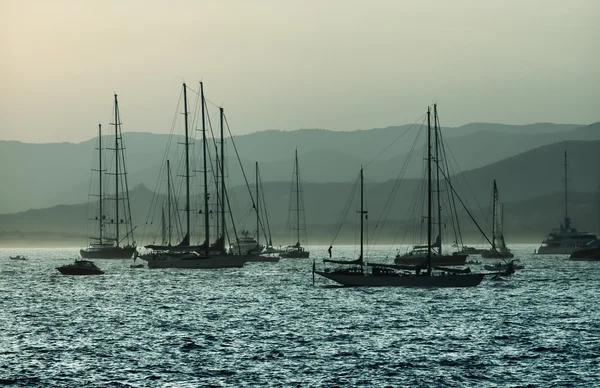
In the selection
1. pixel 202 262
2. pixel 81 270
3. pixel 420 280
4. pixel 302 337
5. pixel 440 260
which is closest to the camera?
pixel 302 337

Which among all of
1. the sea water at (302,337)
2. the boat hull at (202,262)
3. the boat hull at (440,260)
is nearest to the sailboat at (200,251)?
the boat hull at (202,262)

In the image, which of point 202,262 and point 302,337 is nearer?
point 302,337

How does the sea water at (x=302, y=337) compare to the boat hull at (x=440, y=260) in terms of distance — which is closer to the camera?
the sea water at (x=302, y=337)

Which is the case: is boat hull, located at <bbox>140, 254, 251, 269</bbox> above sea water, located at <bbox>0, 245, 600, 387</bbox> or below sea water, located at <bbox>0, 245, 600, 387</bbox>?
above

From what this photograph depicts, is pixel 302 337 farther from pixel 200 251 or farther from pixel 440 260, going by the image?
pixel 440 260

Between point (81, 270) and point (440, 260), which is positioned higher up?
point (440, 260)

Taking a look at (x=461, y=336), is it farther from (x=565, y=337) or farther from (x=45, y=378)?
(x=45, y=378)

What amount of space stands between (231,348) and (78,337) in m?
13.2

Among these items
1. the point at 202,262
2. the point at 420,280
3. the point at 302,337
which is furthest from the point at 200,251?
the point at 302,337

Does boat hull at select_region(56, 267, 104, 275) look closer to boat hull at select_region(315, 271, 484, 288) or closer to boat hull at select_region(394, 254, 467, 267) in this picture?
boat hull at select_region(394, 254, 467, 267)

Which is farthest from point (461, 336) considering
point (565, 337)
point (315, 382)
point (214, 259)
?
point (214, 259)

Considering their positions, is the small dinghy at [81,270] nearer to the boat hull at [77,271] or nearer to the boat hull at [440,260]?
the boat hull at [77,271]

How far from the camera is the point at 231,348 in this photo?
67.8 metres

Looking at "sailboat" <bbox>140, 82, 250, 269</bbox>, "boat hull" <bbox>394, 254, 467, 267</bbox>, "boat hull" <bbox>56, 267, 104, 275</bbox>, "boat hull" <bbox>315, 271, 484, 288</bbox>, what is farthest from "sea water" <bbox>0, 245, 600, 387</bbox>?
"boat hull" <bbox>394, 254, 467, 267</bbox>
